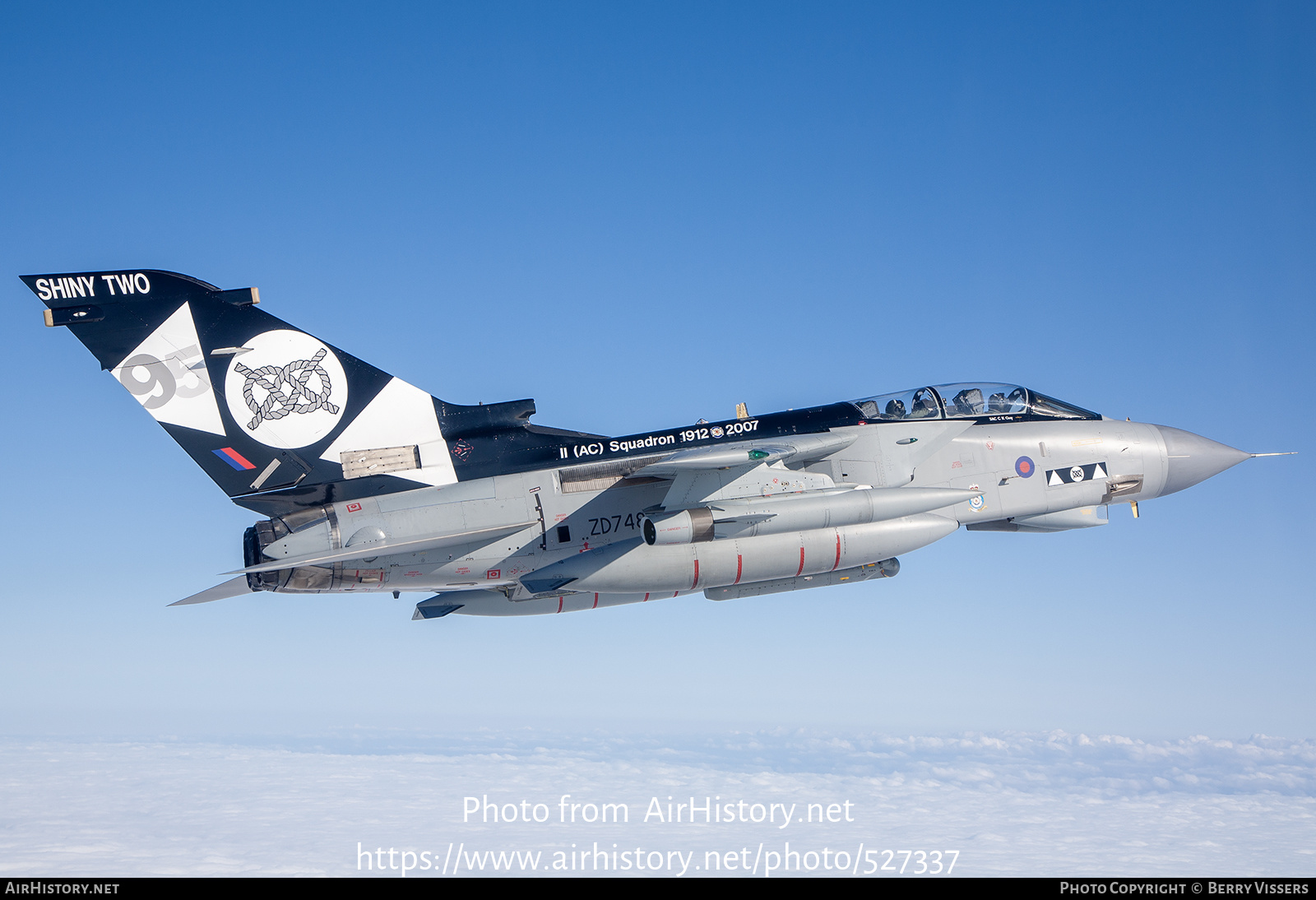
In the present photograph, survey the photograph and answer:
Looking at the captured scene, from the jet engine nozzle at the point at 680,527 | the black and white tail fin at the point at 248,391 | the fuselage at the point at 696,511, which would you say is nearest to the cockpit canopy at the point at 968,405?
the fuselage at the point at 696,511

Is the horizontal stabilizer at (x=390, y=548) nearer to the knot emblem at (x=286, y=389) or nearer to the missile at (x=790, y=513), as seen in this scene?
the knot emblem at (x=286, y=389)

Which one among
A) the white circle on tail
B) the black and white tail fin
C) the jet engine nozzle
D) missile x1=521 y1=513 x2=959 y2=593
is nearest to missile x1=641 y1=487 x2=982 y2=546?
the jet engine nozzle

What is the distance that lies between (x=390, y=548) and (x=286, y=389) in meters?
3.06

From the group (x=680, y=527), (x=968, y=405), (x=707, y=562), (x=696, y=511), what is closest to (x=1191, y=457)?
(x=968, y=405)

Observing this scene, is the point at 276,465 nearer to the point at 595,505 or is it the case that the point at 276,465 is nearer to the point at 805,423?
the point at 595,505

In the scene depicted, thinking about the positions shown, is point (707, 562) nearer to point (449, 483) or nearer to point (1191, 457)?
point (449, 483)

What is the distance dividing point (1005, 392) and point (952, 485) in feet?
7.38

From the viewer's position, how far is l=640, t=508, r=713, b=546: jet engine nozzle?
13.8 m

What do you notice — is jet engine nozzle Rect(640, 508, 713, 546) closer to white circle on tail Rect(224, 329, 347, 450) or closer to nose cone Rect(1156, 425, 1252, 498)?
white circle on tail Rect(224, 329, 347, 450)

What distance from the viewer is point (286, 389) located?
14727mm

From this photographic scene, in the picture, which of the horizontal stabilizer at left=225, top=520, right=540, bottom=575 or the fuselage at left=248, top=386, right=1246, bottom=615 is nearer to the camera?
the horizontal stabilizer at left=225, top=520, right=540, bottom=575

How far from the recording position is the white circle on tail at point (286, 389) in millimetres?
14531
